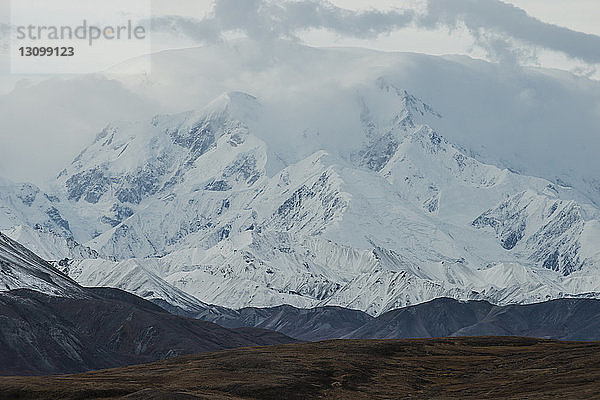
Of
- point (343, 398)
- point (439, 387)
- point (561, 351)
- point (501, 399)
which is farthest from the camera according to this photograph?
point (561, 351)

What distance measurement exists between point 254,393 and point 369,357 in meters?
40.3

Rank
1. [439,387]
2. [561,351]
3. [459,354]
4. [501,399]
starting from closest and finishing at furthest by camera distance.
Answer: [501,399] → [439,387] → [561,351] → [459,354]

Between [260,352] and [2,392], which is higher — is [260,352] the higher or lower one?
the lower one

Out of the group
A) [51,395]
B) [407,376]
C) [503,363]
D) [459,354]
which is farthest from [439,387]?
[51,395]

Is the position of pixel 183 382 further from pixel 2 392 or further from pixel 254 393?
pixel 2 392

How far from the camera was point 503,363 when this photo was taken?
Result: 591 ft

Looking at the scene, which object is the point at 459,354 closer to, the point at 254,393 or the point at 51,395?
the point at 254,393

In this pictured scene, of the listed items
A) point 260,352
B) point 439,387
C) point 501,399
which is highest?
point 501,399

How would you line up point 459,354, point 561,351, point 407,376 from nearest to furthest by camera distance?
point 407,376
point 561,351
point 459,354

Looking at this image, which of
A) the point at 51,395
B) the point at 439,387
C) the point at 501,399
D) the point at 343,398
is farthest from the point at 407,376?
the point at 51,395

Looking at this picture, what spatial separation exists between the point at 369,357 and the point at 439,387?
1120 inches

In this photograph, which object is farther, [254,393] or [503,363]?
[503,363]

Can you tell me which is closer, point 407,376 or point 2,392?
point 2,392

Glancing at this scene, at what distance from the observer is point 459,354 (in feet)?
646
